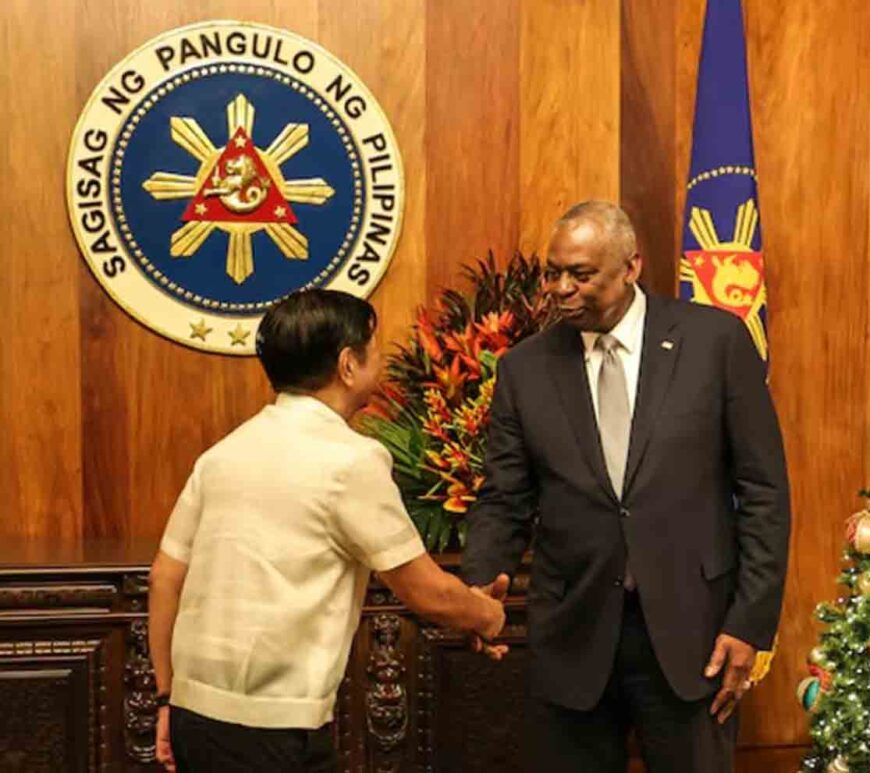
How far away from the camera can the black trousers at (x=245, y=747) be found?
220cm

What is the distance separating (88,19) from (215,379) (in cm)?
102

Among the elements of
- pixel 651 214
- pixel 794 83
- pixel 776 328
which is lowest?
pixel 776 328

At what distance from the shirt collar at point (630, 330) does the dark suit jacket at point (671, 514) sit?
2 cm

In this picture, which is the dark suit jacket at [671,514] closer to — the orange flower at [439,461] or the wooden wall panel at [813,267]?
the orange flower at [439,461]

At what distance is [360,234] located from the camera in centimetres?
421

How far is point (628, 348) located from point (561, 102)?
5.67 ft

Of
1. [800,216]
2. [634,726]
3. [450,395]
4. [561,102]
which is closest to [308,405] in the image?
[634,726]

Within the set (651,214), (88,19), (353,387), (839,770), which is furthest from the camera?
(651,214)

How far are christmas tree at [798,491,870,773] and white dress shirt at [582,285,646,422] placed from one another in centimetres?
127

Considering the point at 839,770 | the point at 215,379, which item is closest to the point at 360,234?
the point at 215,379

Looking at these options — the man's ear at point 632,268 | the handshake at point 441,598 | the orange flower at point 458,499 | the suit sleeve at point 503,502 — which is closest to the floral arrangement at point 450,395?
the orange flower at point 458,499

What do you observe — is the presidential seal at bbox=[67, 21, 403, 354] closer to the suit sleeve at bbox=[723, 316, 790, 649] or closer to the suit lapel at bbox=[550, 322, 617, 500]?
the suit lapel at bbox=[550, 322, 617, 500]

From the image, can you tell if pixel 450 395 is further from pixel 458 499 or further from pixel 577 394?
pixel 577 394

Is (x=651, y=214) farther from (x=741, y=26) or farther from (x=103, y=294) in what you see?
(x=103, y=294)
